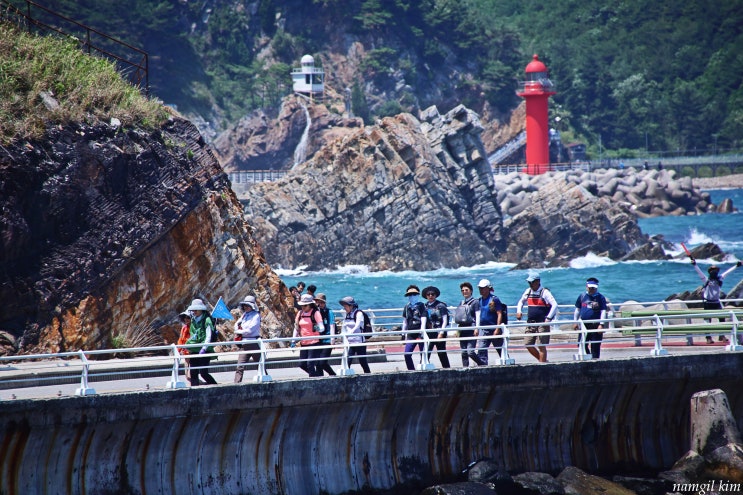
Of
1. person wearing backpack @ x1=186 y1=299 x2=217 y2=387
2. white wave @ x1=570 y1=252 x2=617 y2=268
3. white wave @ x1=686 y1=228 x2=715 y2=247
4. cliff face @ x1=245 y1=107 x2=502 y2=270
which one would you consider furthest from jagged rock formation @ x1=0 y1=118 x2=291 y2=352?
white wave @ x1=686 y1=228 x2=715 y2=247

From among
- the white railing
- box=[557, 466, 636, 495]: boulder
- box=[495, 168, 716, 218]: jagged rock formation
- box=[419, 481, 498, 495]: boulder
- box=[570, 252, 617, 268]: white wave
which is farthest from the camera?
box=[495, 168, 716, 218]: jagged rock formation

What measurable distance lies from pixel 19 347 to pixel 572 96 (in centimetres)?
12537

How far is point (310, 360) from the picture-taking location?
15836mm

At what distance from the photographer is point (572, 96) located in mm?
137750

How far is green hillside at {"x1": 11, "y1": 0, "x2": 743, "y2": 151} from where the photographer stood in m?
118

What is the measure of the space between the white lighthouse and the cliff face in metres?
49.4

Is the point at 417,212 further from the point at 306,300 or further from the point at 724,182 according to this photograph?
the point at 724,182

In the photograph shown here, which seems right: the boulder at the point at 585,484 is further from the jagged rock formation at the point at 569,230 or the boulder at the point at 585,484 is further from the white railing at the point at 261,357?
the jagged rock formation at the point at 569,230

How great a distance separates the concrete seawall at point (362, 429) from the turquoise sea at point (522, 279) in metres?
30.4

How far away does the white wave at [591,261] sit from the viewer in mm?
66125

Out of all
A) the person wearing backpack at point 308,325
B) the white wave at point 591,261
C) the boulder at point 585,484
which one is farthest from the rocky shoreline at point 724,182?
the person wearing backpack at point 308,325

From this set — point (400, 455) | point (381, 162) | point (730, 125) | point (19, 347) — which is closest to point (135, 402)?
point (400, 455)

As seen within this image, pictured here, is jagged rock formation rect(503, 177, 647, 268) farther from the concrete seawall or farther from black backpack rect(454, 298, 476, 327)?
black backpack rect(454, 298, 476, 327)

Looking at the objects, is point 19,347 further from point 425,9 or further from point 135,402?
point 425,9
